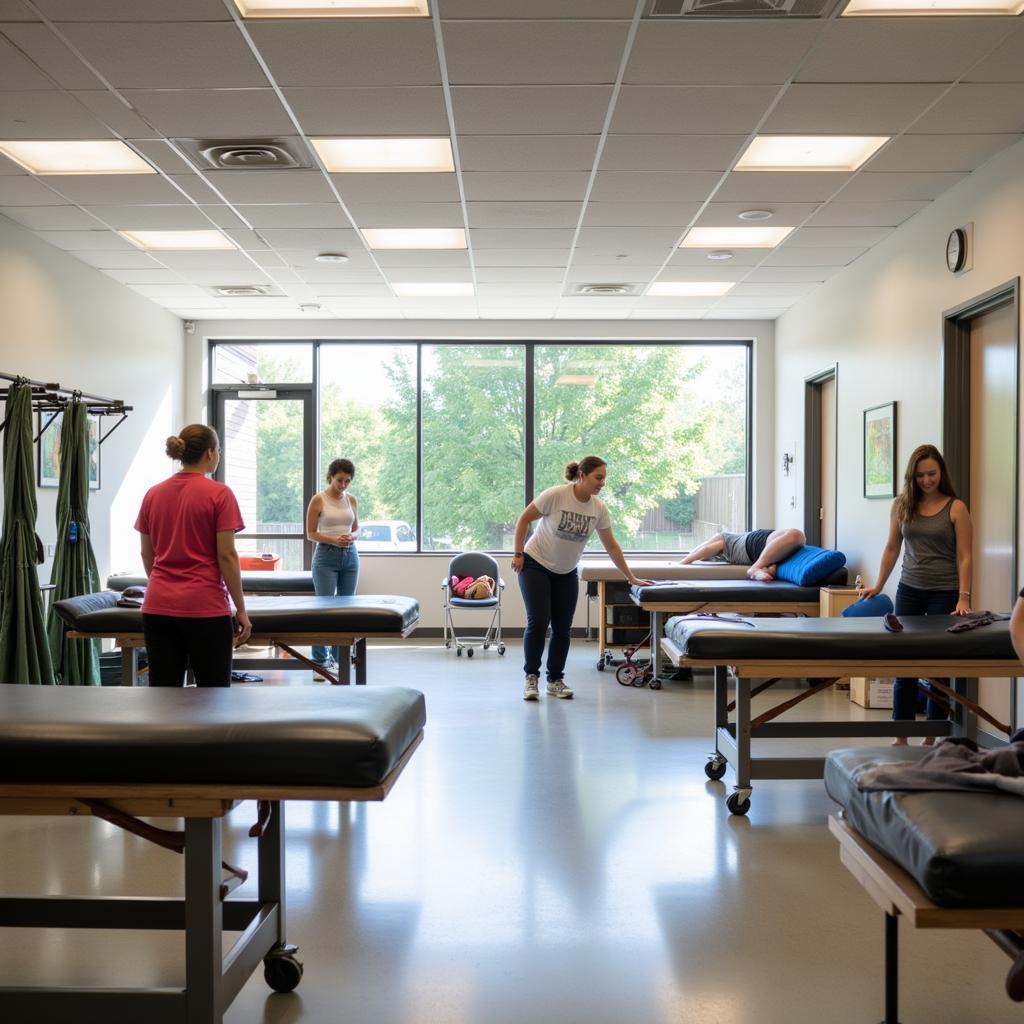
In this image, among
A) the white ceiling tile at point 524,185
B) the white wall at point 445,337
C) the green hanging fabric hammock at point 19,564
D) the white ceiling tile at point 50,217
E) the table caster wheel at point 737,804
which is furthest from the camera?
the white wall at point 445,337

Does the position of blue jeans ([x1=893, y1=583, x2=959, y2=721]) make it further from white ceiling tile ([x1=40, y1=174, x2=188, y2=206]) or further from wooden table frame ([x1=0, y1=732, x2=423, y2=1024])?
white ceiling tile ([x1=40, y1=174, x2=188, y2=206])

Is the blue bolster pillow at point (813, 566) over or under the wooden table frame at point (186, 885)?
over

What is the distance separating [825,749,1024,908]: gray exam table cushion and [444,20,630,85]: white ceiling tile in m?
2.72

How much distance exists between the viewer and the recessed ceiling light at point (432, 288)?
7590mm

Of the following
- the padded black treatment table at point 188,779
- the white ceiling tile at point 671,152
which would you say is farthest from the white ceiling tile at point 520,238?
the padded black treatment table at point 188,779

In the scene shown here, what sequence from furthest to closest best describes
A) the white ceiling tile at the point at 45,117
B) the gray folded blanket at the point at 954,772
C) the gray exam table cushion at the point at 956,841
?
1. the white ceiling tile at the point at 45,117
2. the gray folded blanket at the point at 954,772
3. the gray exam table cushion at the point at 956,841

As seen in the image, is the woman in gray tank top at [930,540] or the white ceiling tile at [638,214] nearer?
the woman in gray tank top at [930,540]

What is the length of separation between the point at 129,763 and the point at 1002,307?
4437 mm

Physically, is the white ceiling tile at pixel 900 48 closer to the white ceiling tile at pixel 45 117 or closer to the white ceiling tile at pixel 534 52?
the white ceiling tile at pixel 534 52

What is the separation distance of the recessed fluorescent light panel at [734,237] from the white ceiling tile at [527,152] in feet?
4.79

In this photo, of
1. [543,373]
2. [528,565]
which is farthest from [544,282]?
[528,565]

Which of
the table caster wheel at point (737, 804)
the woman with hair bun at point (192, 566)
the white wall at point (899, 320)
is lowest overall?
the table caster wheel at point (737, 804)

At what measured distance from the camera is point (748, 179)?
509 centimetres

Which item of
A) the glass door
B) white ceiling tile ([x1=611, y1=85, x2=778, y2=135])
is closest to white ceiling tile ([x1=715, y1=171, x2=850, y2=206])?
white ceiling tile ([x1=611, y1=85, x2=778, y2=135])
